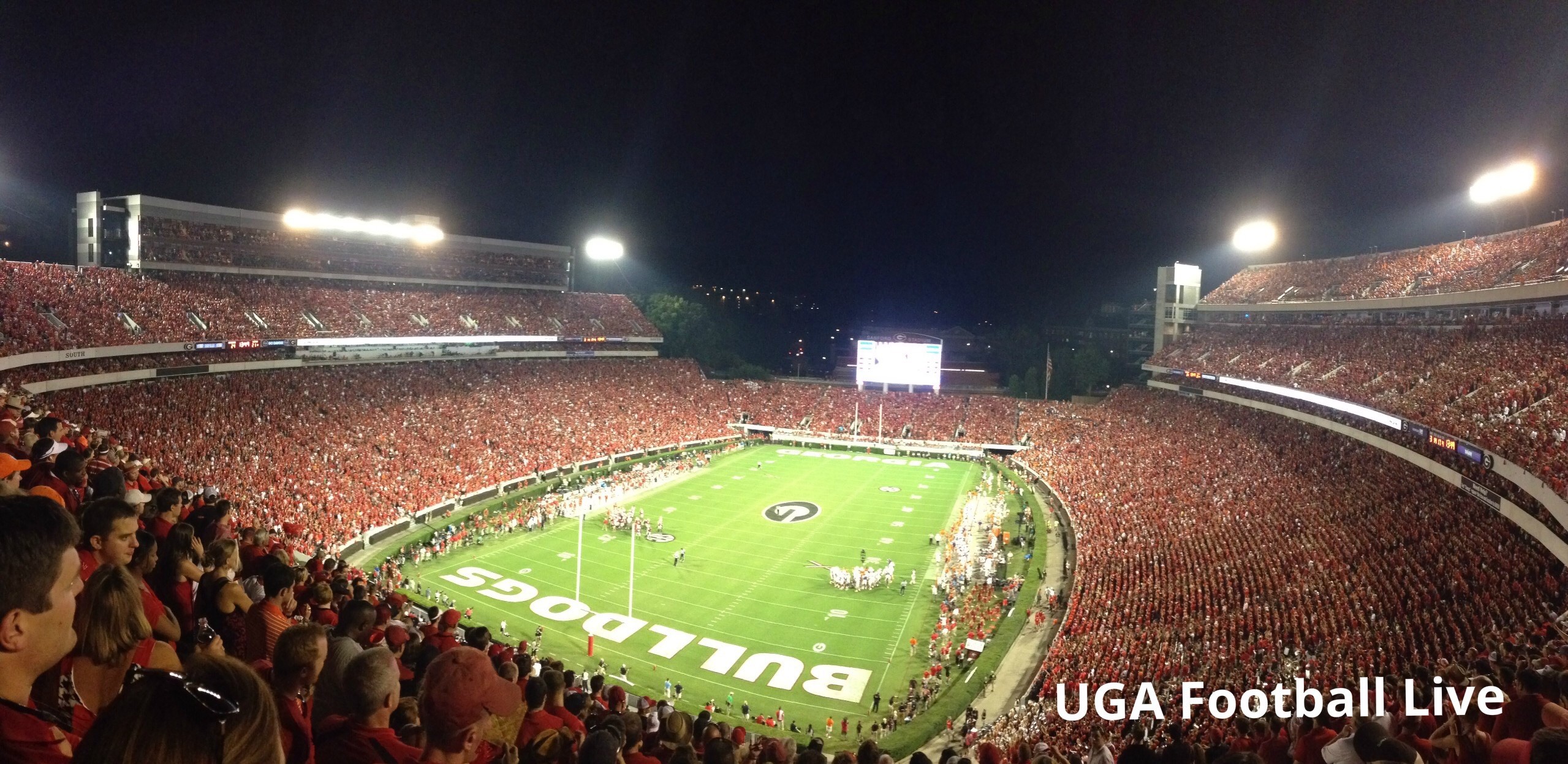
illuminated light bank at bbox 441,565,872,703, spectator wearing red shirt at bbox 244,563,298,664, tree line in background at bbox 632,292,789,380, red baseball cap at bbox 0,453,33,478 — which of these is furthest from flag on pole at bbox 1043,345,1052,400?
red baseball cap at bbox 0,453,33,478

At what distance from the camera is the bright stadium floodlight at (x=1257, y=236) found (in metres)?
55.3

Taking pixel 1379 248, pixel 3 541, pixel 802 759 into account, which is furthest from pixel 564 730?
pixel 1379 248

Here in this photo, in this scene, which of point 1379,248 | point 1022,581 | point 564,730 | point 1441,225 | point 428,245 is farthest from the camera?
point 428,245

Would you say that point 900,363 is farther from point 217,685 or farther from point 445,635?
point 217,685

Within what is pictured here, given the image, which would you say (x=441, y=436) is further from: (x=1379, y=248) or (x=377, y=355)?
(x=1379, y=248)

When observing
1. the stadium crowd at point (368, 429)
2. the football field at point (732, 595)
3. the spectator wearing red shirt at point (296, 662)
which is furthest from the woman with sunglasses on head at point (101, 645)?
the football field at point (732, 595)

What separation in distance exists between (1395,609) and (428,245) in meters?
57.1

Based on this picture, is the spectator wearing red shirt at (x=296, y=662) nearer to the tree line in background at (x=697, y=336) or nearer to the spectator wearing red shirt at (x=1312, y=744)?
the spectator wearing red shirt at (x=1312, y=744)

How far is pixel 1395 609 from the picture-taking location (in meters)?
18.0

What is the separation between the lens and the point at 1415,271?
123 feet

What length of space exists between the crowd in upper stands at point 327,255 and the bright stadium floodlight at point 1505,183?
5816 centimetres

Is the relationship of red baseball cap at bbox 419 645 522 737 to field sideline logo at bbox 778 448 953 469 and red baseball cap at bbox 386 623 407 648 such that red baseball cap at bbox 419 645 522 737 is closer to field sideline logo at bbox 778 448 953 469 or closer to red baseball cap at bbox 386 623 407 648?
red baseball cap at bbox 386 623 407 648

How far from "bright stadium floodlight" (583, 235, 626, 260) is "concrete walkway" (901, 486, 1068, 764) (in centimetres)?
5169

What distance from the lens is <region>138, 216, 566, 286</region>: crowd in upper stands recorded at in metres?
42.8
